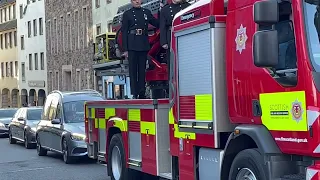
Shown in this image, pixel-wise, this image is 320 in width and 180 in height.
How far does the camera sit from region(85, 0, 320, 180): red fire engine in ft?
20.4

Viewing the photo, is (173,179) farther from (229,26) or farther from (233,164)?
(229,26)

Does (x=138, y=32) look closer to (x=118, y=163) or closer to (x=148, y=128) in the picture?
(x=148, y=128)

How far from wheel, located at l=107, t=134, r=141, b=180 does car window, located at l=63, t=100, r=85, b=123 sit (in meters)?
6.07

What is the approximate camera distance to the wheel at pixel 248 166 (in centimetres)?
679

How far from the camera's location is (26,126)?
23.8m

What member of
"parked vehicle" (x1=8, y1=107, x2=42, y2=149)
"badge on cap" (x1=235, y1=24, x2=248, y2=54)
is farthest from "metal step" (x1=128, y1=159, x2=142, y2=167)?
"parked vehicle" (x1=8, y1=107, x2=42, y2=149)

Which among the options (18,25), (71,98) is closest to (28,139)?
(71,98)

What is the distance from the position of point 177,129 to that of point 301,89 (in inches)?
113

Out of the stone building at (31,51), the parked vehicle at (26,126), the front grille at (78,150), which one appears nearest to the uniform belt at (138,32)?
the front grille at (78,150)

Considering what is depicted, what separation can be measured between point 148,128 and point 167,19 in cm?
159

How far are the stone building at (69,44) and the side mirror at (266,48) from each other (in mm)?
42036

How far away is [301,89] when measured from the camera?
20.4ft

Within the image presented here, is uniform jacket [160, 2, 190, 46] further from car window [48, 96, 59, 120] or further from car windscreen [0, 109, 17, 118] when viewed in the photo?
car windscreen [0, 109, 17, 118]

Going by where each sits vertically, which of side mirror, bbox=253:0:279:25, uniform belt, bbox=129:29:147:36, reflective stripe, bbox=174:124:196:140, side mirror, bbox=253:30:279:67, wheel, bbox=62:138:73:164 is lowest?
wheel, bbox=62:138:73:164
